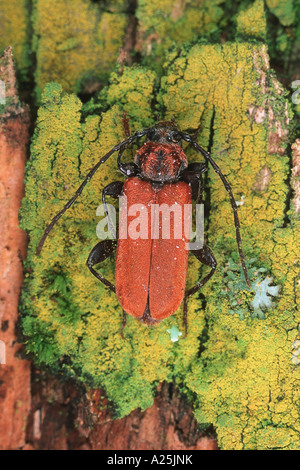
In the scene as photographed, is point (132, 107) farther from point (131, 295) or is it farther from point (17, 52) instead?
point (131, 295)

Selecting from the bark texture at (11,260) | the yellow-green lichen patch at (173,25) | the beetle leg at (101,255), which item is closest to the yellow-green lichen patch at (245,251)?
the yellow-green lichen patch at (173,25)

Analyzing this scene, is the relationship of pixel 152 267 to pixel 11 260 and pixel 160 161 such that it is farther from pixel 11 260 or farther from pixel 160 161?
pixel 11 260

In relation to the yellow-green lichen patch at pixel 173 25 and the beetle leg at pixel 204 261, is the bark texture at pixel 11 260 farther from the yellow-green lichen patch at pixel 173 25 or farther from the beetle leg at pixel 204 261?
the beetle leg at pixel 204 261

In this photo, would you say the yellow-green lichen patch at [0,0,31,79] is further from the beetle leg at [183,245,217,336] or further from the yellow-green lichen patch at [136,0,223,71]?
the beetle leg at [183,245,217,336]

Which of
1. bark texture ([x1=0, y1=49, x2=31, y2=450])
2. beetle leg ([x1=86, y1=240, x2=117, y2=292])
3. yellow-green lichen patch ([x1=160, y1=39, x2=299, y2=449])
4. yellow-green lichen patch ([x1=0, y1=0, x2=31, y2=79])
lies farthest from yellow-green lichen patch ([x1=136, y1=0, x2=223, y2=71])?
beetle leg ([x1=86, y1=240, x2=117, y2=292])

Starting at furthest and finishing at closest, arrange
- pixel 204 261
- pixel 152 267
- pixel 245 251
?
1. pixel 245 251
2. pixel 204 261
3. pixel 152 267

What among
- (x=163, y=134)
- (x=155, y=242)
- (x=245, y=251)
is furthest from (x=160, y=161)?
(x=245, y=251)
